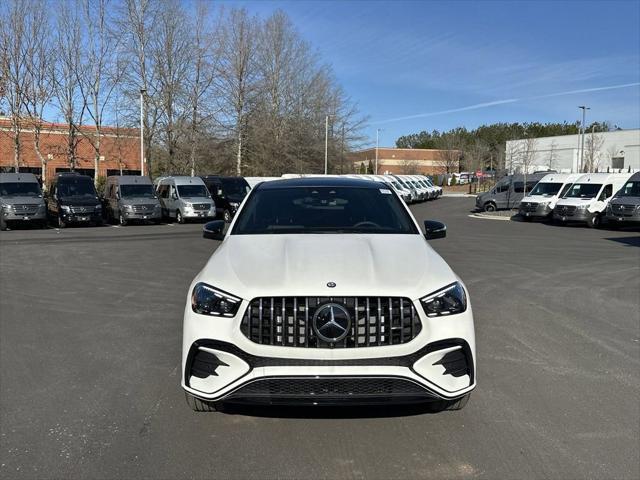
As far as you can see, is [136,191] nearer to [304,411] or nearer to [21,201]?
[21,201]

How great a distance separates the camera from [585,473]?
3.39m

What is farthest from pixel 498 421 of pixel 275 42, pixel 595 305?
pixel 275 42

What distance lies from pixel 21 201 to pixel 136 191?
188 inches

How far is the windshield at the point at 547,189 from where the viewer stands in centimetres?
2776

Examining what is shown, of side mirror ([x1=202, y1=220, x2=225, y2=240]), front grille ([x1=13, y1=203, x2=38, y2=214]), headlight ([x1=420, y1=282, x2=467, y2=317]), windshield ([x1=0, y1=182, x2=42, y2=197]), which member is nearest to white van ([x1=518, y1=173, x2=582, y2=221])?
front grille ([x1=13, y1=203, x2=38, y2=214])

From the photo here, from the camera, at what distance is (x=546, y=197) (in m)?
27.0

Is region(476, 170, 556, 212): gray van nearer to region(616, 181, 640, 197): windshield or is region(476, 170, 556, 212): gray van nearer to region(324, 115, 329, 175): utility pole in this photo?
region(616, 181, 640, 197): windshield

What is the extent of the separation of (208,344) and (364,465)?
1171mm

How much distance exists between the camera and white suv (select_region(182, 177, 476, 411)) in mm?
3400

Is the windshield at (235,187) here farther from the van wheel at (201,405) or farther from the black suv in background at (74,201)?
the van wheel at (201,405)

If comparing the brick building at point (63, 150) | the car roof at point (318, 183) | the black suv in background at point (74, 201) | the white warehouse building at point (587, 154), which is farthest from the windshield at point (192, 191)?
the white warehouse building at point (587, 154)

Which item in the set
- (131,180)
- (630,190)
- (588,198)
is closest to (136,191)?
(131,180)

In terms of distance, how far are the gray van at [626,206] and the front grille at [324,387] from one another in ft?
71.8

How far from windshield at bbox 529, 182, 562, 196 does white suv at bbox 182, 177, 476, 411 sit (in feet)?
85.4
